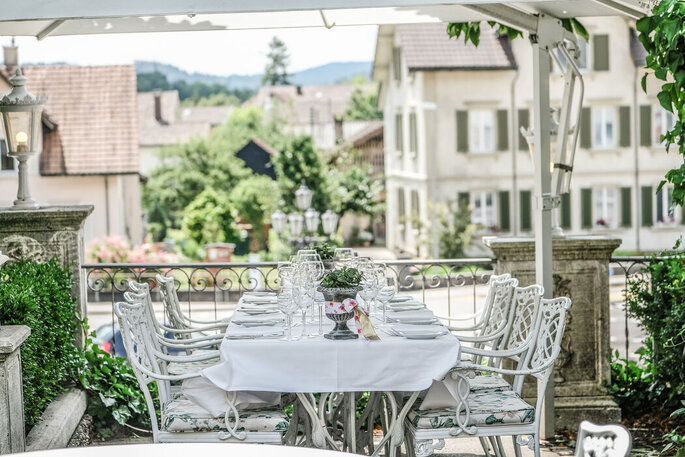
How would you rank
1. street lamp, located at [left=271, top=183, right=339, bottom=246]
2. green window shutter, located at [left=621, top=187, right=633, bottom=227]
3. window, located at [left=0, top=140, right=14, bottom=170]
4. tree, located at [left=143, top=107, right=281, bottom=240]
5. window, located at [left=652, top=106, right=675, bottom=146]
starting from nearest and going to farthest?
street lamp, located at [left=271, top=183, right=339, bottom=246]
window, located at [left=0, top=140, right=14, bottom=170]
window, located at [left=652, top=106, right=675, bottom=146]
green window shutter, located at [left=621, top=187, right=633, bottom=227]
tree, located at [left=143, top=107, right=281, bottom=240]

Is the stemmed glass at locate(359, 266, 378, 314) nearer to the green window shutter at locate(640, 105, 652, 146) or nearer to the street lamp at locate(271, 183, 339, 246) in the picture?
the street lamp at locate(271, 183, 339, 246)

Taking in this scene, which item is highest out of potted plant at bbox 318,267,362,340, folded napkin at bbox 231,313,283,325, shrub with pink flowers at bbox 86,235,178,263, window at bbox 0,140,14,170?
window at bbox 0,140,14,170

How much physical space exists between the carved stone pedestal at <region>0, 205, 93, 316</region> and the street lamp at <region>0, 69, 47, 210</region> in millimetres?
171

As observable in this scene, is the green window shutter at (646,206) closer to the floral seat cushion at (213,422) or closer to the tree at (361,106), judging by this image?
the floral seat cushion at (213,422)

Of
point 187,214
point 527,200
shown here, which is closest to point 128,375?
point 527,200

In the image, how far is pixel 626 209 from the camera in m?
34.4

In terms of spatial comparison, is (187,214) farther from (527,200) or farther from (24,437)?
(24,437)

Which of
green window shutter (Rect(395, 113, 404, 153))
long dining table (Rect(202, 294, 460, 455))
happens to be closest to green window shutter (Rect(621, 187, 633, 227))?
green window shutter (Rect(395, 113, 404, 153))

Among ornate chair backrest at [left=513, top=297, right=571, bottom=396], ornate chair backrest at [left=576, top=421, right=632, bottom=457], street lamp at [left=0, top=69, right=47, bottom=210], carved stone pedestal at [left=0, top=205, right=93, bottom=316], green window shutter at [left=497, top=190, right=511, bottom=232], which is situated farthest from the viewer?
green window shutter at [left=497, top=190, right=511, bottom=232]

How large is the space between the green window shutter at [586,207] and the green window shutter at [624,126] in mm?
1966

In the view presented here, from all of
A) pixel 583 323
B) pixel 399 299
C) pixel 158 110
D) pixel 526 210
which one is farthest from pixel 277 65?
pixel 399 299

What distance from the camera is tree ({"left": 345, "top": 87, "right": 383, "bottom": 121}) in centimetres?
7994

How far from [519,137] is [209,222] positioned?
1325 cm

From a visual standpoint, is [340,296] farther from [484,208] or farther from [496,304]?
[484,208]
